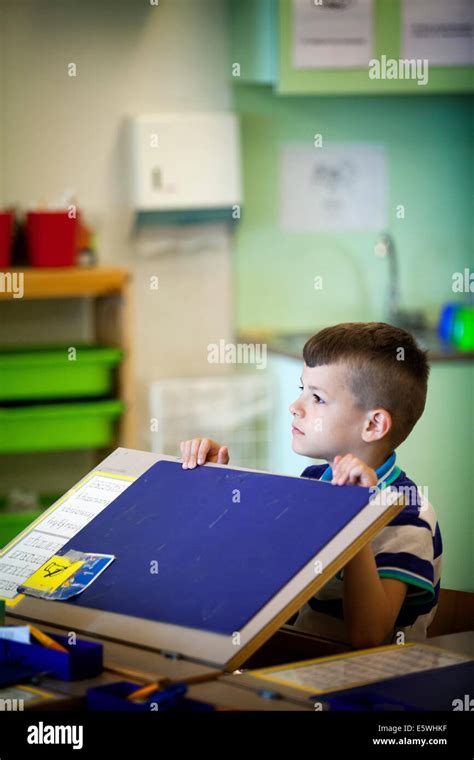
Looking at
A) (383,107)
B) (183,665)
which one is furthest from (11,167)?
(183,665)

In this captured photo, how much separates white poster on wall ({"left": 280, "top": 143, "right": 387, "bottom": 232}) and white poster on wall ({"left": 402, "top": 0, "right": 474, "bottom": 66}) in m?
0.46

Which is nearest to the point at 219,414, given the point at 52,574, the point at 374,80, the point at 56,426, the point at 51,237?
the point at 56,426

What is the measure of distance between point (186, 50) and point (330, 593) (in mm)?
2861

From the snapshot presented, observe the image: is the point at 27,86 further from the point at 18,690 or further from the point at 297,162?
the point at 18,690

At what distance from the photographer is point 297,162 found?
421cm

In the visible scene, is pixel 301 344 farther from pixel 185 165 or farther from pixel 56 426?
pixel 56 426

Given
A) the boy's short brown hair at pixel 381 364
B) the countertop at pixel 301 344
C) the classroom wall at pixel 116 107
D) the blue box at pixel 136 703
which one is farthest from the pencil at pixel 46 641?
the classroom wall at pixel 116 107

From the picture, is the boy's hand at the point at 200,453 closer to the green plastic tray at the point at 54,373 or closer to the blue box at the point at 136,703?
the blue box at the point at 136,703

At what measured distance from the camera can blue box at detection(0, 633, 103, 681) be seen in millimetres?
1256

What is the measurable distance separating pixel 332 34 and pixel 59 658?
2.97m

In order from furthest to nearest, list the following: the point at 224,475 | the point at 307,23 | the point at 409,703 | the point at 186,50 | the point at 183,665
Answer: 1. the point at 186,50
2. the point at 307,23
3. the point at 224,475
4. the point at 183,665
5. the point at 409,703

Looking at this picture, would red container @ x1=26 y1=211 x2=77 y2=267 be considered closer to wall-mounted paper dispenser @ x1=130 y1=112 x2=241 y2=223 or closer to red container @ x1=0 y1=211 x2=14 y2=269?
red container @ x1=0 y1=211 x2=14 y2=269

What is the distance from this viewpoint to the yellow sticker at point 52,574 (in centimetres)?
155

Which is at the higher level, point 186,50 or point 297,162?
point 186,50
